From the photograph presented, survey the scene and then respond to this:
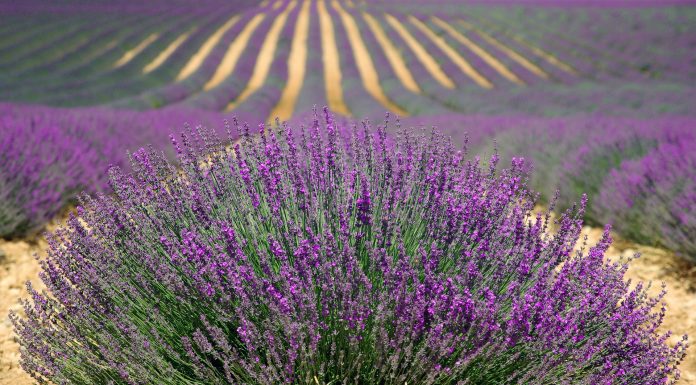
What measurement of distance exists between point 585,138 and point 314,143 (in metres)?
4.83

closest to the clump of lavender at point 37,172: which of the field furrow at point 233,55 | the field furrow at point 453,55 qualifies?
the field furrow at point 233,55

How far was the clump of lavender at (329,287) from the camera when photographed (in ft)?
5.30

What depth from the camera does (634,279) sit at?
3.65 meters

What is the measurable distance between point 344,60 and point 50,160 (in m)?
22.5

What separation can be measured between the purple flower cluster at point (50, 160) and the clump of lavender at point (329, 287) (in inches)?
72.7

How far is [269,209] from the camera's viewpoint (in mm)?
1889

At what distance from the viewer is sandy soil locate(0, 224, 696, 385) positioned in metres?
2.58

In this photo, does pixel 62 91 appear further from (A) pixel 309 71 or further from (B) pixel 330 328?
(B) pixel 330 328

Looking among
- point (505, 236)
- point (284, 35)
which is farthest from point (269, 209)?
point (284, 35)

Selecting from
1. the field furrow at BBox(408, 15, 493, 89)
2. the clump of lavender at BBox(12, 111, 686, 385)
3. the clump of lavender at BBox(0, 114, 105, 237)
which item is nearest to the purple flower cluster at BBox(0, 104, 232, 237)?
the clump of lavender at BBox(0, 114, 105, 237)

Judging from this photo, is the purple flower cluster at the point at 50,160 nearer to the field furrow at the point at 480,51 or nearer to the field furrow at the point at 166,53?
the field furrow at the point at 166,53

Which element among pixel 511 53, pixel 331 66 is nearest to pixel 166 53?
pixel 331 66

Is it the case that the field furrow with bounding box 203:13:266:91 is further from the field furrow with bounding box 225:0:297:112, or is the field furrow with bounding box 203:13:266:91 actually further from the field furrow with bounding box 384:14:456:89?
the field furrow with bounding box 384:14:456:89

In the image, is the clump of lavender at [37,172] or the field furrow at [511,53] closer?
the clump of lavender at [37,172]
